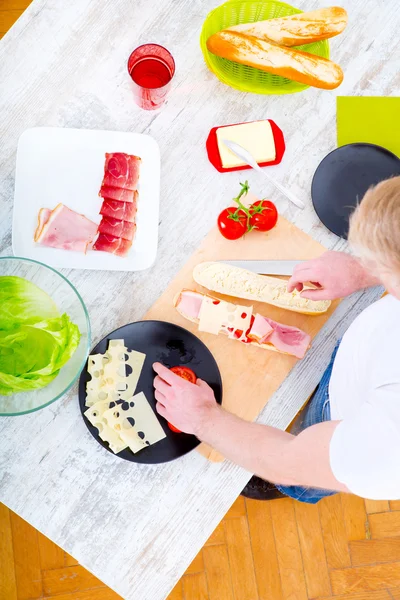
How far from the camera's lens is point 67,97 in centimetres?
134

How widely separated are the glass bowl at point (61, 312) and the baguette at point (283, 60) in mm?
670

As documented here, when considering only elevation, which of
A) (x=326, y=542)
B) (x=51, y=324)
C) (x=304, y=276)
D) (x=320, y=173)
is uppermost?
(x=320, y=173)

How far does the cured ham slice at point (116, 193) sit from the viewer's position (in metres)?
1.28

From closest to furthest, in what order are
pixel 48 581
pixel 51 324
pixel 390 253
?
pixel 390 253, pixel 51 324, pixel 48 581

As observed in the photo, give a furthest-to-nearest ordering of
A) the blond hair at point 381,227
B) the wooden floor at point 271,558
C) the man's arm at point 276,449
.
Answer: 1. the wooden floor at point 271,558
2. the man's arm at point 276,449
3. the blond hair at point 381,227

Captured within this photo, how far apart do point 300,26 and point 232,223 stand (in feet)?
1.59

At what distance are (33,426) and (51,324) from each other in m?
0.30

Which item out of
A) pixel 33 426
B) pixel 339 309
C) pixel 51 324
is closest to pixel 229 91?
A: pixel 339 309

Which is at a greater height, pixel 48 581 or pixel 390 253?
pixel 390 253

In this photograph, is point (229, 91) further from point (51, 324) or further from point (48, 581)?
point (48, 581)

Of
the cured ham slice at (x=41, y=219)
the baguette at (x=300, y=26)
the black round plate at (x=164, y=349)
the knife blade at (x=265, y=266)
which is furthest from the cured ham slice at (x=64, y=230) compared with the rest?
the baguette at (x=300, y=26)

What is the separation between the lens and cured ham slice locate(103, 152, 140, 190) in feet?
4.19

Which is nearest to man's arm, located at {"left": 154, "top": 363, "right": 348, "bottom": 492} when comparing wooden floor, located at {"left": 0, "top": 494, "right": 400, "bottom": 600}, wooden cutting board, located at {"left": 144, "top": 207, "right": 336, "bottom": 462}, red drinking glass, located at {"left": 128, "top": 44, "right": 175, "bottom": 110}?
wooden cutting board, located at {"left": 144, "top": 207, "right": 336, "bottom": 462}

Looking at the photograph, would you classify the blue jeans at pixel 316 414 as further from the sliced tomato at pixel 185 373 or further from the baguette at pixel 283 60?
the baguette at pixel 283 60
